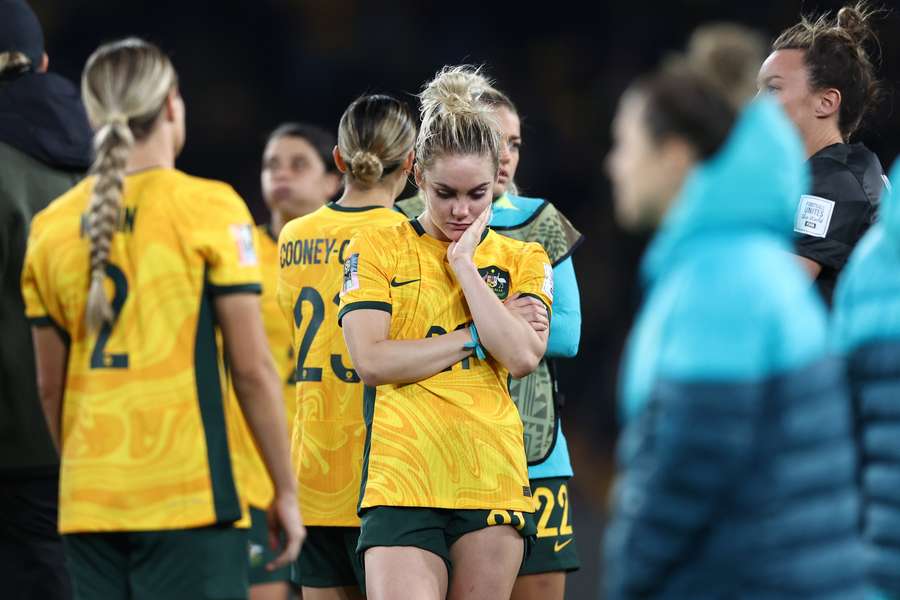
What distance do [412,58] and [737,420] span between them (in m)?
8.39

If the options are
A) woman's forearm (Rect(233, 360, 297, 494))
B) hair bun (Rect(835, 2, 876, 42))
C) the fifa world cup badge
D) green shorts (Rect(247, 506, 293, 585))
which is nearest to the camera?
Answer: woman's forearm (Rect(233, 360, 297, 494))

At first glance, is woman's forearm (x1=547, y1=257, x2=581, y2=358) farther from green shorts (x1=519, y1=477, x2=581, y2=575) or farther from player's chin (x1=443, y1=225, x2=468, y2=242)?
player's chin (x1=443, y1=225, x2=468, y2=242)

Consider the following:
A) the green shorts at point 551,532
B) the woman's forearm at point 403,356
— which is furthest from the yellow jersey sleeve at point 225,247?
the green shorts at point 551,532

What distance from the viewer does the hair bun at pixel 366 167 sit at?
3.87 meters

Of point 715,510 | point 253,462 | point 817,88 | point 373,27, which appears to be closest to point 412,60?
point 373,27

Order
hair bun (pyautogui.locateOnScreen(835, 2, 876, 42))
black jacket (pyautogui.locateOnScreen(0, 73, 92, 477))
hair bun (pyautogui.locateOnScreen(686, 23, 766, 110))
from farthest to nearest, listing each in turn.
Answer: hair bun (pyautogui.locateOnScreen(835, 2, 876, 42)) → black jacket (pyautogui.locateOnScreen(0, 73, 92, 477)) → hair bun (pyautogui.locateOnScreen(686, 23, 766, 110))

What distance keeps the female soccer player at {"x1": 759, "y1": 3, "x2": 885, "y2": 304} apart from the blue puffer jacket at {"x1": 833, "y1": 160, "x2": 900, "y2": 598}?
89 centimetres

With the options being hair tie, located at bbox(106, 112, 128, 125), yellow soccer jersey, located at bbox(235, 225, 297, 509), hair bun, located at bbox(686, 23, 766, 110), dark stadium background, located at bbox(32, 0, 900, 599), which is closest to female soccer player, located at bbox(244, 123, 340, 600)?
yellow soccer jersey, located at bbox(235, 225, 297, 509)

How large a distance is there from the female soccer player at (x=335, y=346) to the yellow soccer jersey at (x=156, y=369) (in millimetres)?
979

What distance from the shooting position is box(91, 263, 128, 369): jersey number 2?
2795mm

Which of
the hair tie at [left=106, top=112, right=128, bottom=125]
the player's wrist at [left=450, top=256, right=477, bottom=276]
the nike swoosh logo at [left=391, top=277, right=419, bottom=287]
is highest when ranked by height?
the hair tie at [left=106, top=112, right=128, bottom=125]

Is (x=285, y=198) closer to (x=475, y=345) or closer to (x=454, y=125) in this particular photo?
(x=454, y=125)

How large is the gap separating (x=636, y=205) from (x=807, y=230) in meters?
1.71

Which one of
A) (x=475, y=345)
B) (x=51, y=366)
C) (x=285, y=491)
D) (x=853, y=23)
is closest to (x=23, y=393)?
(x=51, y=366)
